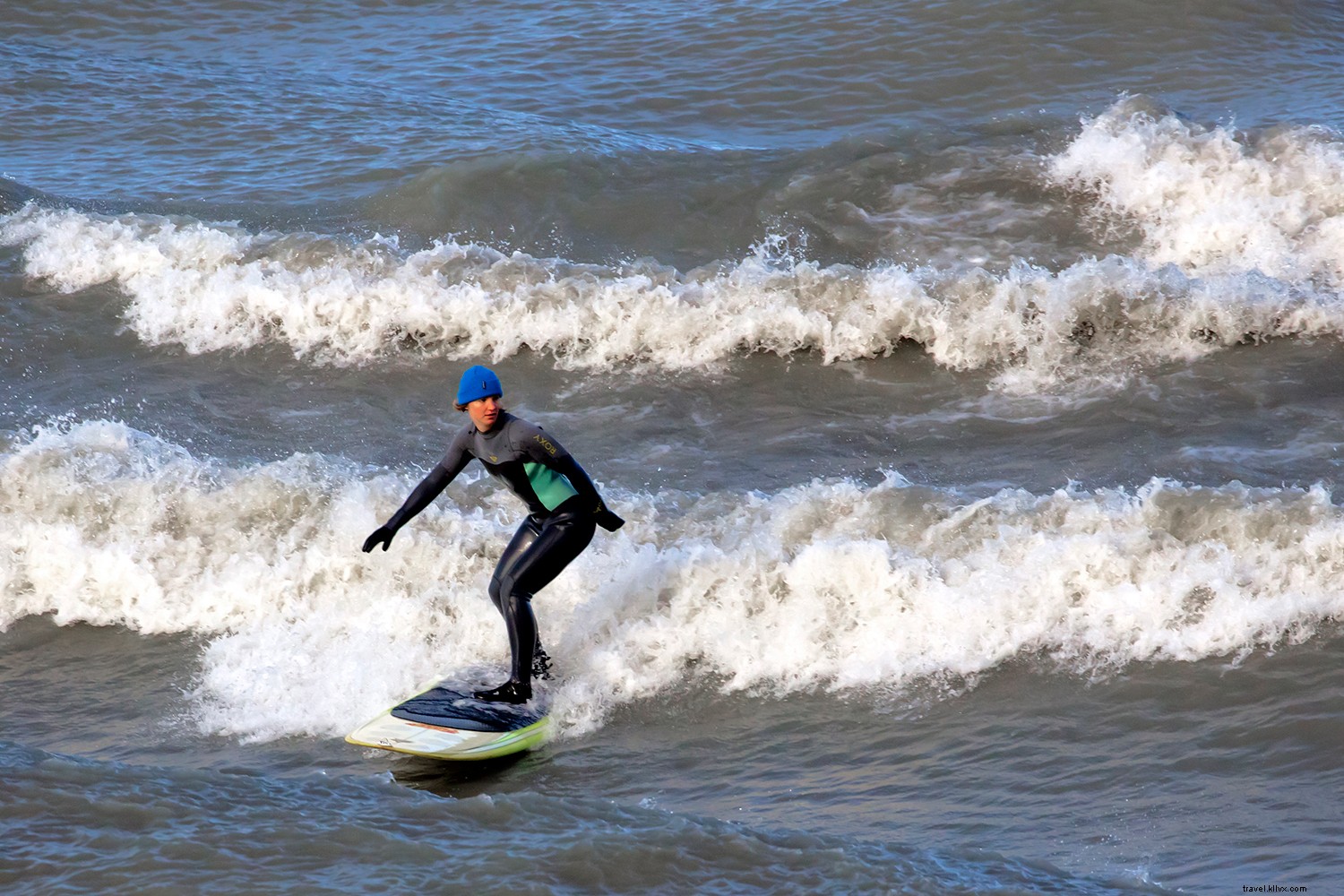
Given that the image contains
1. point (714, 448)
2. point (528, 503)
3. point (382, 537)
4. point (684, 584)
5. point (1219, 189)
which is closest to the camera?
point (382, 537)

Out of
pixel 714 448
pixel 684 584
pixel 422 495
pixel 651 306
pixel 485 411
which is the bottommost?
pixel 684 584

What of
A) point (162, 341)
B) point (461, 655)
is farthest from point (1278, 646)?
point (162, 341)

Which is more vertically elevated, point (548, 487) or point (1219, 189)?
point (1219, 189)

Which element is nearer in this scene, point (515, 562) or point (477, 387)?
point (477, 387)

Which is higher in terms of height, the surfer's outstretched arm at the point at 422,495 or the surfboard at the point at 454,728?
the surfer's outstretched arm at the point at 422,495

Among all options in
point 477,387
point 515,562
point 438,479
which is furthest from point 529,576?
point 477,387

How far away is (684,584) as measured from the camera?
8023 mm

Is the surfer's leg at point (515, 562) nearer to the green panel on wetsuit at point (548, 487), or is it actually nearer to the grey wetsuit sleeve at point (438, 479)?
the green panel on wetsuit at point (548, 487)

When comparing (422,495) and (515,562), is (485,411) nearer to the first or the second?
(422,495)

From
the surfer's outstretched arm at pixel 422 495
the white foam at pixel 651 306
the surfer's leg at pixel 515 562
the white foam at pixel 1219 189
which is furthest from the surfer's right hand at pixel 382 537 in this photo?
the white foam at pixel 1219 189

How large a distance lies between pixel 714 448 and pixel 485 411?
3369mm

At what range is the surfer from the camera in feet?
23.6

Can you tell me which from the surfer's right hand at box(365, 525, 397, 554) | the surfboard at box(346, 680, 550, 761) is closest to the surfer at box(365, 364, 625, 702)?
the surfer's right hand at box(365, 525, 397, 554)

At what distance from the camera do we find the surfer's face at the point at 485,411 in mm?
7078
